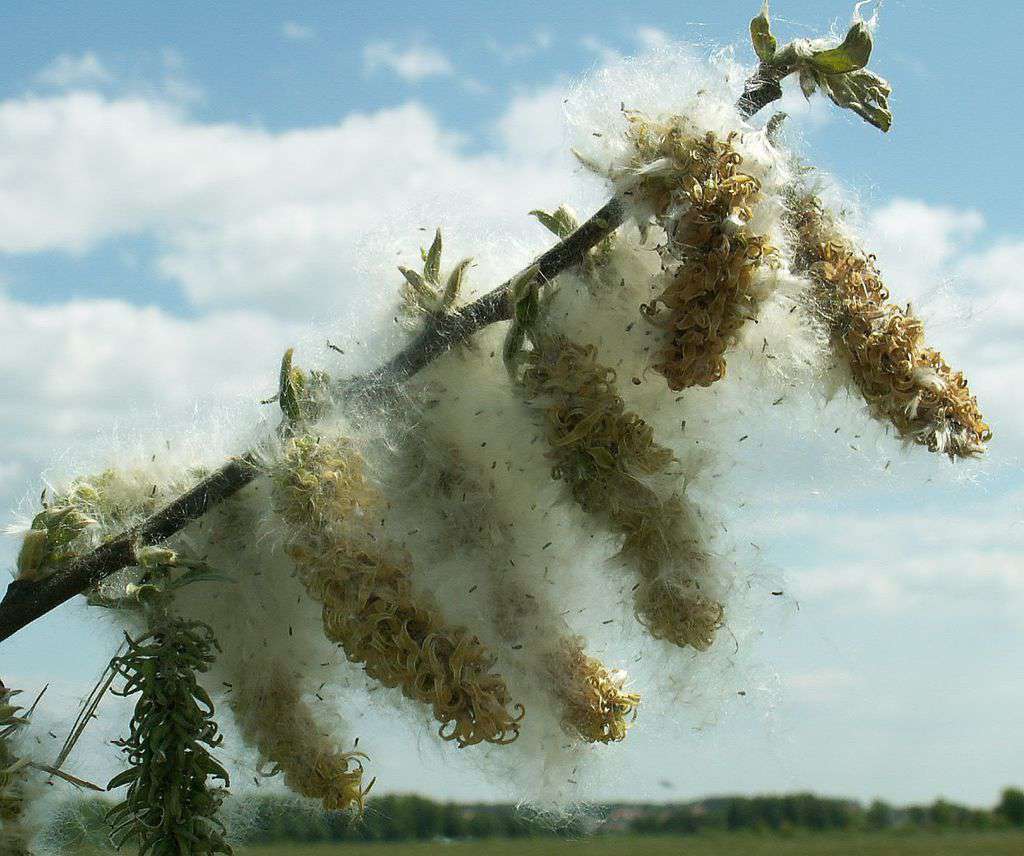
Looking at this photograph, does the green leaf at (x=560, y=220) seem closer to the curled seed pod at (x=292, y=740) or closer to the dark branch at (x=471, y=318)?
the dark branch at (x=471, y=318)

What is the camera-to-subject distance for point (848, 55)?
138 centimetres

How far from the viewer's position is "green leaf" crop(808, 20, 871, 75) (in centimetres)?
137

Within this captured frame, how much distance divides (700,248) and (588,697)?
25.5 inches

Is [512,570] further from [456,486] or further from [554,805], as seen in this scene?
[554,805]

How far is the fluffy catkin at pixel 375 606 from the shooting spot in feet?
4.39

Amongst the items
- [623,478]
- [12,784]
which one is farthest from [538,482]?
[12,784]

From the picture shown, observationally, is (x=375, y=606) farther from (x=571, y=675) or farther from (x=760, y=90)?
(x=760, y=90)

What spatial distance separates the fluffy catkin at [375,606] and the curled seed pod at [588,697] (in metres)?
0.15

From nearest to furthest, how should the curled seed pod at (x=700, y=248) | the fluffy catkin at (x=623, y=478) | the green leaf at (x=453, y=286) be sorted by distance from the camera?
1. the curled seed pod at (x=700, y=248)
2. the fluffy catkin at (x=623, y=478)
3. the green leaf at (x=453, y=286)

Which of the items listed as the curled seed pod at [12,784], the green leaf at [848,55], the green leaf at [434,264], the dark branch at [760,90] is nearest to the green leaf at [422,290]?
the green leaf at [434,264]

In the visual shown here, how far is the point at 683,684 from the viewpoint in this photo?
159cm

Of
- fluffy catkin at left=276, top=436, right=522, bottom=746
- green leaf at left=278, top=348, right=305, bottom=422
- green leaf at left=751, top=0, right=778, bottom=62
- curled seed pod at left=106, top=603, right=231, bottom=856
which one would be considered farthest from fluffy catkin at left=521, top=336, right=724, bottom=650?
curled seed pod at left=106, top=603, right=231, bottom=856

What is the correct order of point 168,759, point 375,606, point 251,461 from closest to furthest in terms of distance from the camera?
point 375,606 < point 168,759 < point 251,461

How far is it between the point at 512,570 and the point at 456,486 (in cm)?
15
